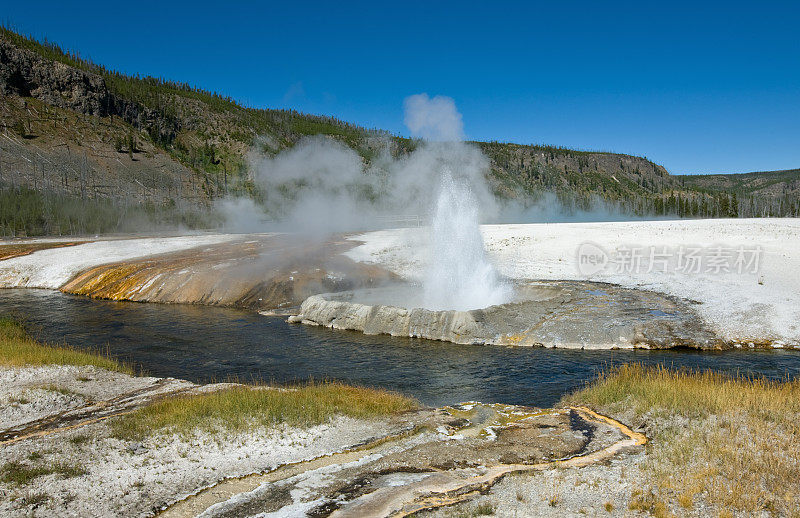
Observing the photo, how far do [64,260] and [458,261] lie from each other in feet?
90.2

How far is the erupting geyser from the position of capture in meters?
19.8

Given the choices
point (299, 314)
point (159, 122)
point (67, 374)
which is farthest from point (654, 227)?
point (159, 122)

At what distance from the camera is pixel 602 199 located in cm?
15412

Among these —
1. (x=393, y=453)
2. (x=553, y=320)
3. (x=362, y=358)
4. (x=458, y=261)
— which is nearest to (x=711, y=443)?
(x=393, y=453)

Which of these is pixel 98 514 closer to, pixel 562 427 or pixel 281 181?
pixel 562 427

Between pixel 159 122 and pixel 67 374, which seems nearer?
pixel 67 374

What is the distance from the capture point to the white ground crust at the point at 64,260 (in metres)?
30.9

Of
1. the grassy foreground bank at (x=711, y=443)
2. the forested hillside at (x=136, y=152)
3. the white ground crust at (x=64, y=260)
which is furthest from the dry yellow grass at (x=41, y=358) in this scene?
the forested hillside at (x=136, y=152)

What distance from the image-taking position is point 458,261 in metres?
21.2

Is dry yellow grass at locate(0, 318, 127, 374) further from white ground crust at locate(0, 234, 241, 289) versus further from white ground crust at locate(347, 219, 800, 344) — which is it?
white ground crust at locate(0, 234, 241, 289)

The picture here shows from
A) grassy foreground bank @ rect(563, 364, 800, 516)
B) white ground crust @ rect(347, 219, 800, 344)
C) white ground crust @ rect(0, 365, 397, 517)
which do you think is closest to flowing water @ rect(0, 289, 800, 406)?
white ground crust @ rect(347, 219, 800, 344)

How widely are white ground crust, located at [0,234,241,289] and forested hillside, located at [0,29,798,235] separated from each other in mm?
30847

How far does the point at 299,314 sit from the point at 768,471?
16681 mm

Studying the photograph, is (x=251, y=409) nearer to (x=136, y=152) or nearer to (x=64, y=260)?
(x=64, y=260)
